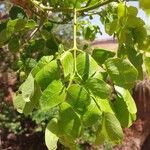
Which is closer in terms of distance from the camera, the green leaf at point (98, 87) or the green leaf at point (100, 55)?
the green leaf at point (98, 87)

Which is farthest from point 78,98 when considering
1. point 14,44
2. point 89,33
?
point 89,33

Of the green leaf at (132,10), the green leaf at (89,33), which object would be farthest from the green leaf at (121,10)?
the green leaf at (89,33)

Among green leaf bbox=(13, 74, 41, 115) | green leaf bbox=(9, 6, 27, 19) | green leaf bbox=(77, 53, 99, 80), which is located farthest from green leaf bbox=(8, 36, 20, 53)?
green leaf bbox=(77, 53, 99, 80)

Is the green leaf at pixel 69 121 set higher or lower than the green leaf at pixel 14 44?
lower

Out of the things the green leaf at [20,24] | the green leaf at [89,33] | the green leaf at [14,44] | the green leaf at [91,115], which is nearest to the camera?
the green leaf at [91,115]

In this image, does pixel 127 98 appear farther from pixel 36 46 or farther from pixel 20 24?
pixel 36 46

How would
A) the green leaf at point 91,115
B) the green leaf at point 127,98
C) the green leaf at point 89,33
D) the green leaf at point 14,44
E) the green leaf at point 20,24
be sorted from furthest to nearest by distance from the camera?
the green leaf at point 89,33 → the green leaf at point 14,44 → the green leaf at point 20,24 → the green leaf at point 127,98 → the green leaf at point 91,115

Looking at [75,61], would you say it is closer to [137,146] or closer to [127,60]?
[127,60]

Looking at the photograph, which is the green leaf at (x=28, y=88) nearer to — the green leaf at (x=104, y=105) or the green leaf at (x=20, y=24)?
the green leaf at (x=104, y=105)

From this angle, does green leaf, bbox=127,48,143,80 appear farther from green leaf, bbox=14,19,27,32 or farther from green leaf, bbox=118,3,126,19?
green leaf, bbox=14,19,27,32
